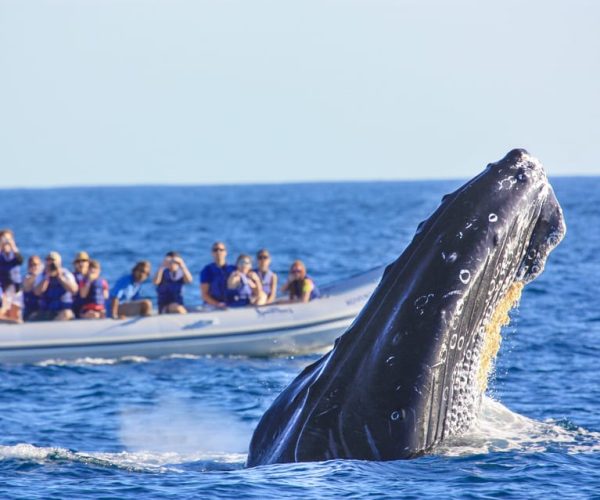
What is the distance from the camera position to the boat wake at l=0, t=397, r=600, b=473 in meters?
11.7

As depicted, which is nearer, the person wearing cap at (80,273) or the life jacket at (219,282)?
A: the person wearing cap at (80,273)

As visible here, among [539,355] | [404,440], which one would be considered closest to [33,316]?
[539,355]

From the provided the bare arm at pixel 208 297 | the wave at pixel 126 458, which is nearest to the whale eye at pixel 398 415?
the wave at pixel 126 458

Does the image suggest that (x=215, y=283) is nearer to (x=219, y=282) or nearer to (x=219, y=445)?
(x=219, y=282)

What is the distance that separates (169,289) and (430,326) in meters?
15.8

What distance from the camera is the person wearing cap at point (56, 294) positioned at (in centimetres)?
2345

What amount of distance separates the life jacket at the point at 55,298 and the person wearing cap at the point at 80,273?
6.6 inches

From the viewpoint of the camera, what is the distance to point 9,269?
78.9ft

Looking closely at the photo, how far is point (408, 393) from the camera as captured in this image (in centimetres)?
923

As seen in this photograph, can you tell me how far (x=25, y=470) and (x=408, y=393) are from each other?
4290 mm

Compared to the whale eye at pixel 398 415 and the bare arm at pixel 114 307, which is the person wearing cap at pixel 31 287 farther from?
the whale eye at pixel 398 415

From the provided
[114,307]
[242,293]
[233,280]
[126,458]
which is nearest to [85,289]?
[114,307]

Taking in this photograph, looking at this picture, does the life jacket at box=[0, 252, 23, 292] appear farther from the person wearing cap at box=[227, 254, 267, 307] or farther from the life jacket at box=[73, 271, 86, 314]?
the person wearing cap at box=[227, 254, 267, 307]

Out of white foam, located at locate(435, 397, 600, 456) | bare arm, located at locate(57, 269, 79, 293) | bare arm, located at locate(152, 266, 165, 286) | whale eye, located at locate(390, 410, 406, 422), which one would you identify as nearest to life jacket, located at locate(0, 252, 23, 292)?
bare arm, located at locate(57, 269, 79, 293)
